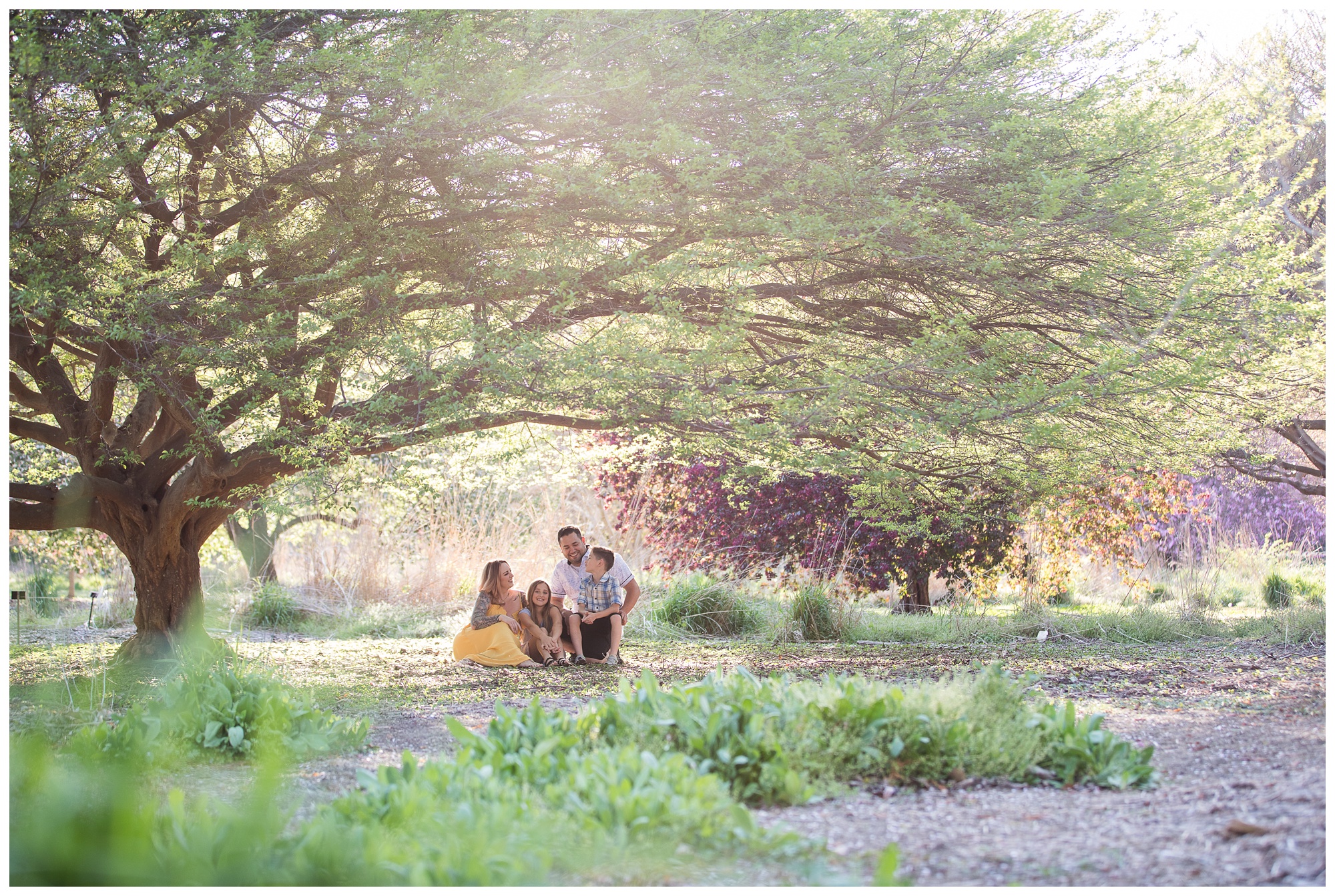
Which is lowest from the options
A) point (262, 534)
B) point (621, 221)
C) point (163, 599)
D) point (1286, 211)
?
point (163, 599)

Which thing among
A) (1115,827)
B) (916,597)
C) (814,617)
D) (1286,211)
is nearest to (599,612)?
(814,617)

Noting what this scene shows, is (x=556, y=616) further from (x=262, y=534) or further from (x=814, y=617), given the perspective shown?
(x=262, y=534)

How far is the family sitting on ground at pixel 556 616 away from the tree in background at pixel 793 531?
2.00m

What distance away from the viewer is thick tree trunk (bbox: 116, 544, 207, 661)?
6918 millimetres

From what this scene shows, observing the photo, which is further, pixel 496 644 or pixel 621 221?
pixel 496 644

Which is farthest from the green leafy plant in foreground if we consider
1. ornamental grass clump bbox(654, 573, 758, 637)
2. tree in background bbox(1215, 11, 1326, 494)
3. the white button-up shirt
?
ornamental grass clump bbox(654, 573, 758, 637)

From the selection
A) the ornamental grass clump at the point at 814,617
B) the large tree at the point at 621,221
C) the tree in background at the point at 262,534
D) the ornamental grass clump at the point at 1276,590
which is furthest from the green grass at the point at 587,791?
the ornamental grass clump at the point at 1276,590

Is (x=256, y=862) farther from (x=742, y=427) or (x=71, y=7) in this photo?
(x=71, y=7)

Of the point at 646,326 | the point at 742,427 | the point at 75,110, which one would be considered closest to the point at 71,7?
the point at 75,110

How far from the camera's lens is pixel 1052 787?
10.8 feet

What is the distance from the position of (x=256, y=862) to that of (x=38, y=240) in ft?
12.9

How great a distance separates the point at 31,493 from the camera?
21.9ft

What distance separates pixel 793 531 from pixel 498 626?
405cm

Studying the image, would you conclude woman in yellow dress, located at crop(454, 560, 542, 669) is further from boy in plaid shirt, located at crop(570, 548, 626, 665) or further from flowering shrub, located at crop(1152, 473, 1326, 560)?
flowering shrub, located at crop(1152, 473, 1326, 560)
